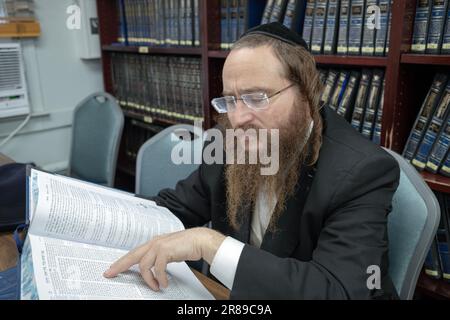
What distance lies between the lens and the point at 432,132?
1393mm

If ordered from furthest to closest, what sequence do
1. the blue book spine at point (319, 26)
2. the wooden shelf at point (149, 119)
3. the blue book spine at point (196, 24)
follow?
the wooden shelf at point (149, 119), the blue book spine at point (196, 24), the blue book spine at point (319, 26)

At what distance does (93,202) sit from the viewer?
0.93 metres

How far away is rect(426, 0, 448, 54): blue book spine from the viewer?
1.30 metres

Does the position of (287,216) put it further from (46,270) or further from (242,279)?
(46,270)

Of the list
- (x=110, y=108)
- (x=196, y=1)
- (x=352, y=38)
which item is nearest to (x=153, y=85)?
(x=110, y=108)

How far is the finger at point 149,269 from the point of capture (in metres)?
0.78

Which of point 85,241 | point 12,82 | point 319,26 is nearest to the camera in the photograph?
point 85,241

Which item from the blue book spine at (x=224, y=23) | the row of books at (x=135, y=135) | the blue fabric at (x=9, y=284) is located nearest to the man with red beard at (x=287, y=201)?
the blue fabric at (x=9, y=284)

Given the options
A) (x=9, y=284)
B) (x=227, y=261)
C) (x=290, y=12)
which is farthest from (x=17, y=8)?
(x=227, y=261)

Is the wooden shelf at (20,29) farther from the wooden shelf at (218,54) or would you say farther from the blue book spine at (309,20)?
the blue book spine at (309,20)

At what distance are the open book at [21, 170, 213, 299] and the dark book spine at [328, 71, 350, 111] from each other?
94cm

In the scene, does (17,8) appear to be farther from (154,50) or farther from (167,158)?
(167,158)

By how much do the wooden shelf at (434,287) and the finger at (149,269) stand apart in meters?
1.19

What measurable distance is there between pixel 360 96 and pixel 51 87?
2022 mm
